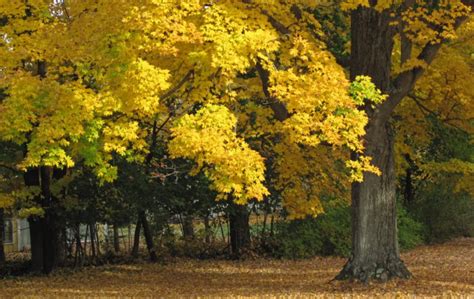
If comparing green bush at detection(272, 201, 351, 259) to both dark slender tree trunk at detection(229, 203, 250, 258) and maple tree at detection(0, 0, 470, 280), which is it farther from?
maple tree at detection(0, 0, 470, 280)

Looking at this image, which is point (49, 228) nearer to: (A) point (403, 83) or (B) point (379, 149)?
(B) point (379, 149)

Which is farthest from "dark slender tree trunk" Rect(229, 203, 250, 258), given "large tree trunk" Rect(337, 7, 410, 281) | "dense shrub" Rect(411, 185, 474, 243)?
"large tree trunk" Rect(337, 7, 410, 281)

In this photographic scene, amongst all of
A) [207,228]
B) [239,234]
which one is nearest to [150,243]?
[207,228]

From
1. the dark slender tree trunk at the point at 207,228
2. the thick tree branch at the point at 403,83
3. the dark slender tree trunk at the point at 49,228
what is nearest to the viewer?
the thick tree branch at the point at 403,83

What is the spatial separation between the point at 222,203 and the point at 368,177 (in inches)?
458

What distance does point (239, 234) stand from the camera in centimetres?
2659

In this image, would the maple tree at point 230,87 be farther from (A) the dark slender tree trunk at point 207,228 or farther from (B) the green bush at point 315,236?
(A) the dark slender tree trunk at point 207,228

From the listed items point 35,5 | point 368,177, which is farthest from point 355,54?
point 35,5

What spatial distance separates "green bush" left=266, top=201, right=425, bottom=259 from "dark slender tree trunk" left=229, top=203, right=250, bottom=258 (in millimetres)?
936

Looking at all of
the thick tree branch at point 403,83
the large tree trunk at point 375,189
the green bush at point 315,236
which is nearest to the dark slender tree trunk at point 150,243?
the green bush at point 315,236

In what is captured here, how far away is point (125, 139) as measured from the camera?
12562 millimetres

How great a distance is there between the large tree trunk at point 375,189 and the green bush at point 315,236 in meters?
11.3

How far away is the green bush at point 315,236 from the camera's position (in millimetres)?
26172

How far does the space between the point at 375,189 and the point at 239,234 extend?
12.7 meters
